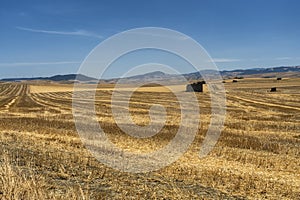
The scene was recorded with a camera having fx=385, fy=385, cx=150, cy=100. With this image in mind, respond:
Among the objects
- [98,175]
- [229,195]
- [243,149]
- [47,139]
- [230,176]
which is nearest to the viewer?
[229,195]

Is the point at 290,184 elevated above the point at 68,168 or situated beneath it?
situated beneath

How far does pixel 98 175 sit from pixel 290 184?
Answer: 552 cm

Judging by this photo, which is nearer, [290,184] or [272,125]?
[290,184]

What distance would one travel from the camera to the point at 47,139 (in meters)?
17.8

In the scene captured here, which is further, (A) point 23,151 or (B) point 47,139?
(B) point 47,139

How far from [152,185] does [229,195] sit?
1.97 m

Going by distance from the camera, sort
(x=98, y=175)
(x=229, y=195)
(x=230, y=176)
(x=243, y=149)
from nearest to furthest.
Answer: (x=229, y=195) < (x=98, y=175) < (x=230, y=176) < (x=243, y=149)

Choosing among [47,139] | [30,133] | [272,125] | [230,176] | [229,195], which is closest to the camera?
[229,195]

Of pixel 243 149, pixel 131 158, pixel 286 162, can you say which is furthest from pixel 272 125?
pixel 131 158

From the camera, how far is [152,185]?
10039mm

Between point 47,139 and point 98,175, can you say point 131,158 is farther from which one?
point 47,139

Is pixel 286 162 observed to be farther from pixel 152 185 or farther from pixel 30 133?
pixel 30 133

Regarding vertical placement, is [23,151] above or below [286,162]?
above

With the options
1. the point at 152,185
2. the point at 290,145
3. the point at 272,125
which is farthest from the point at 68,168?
the point at 272,125
